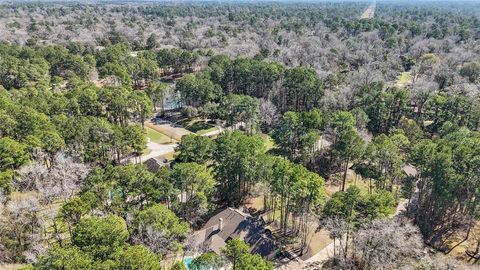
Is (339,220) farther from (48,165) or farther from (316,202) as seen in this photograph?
(48,165)

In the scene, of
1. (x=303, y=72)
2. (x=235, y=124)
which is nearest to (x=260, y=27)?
(x=303, y=72)

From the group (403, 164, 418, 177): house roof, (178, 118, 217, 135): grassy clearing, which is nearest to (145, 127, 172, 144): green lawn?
(178, 118, 217, 135): grassy clearing

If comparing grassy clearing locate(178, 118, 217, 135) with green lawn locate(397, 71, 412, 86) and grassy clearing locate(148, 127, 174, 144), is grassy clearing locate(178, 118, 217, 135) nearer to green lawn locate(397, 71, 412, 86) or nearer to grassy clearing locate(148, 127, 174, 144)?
grassy clearing locate(148, 127, 174, 144)

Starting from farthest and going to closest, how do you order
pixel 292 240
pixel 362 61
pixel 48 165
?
pixel 362 61
pixel 48 165
pixel 292 240

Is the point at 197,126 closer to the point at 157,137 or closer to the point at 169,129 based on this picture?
the point at 169,129

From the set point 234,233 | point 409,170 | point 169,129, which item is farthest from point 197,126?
point 409,170

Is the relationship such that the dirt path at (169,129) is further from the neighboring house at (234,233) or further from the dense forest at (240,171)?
the neighboring house at (234,233)
